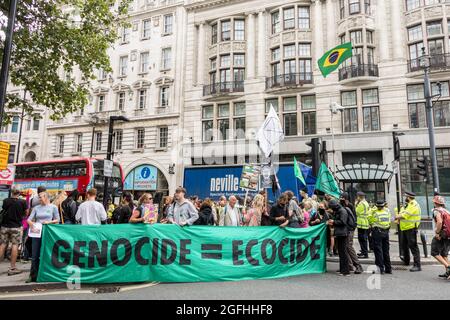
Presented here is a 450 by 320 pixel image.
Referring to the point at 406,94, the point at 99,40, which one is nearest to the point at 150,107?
the point at 99,40

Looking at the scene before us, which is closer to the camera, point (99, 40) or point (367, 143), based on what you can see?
point (99, 40)

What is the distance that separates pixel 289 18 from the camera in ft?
90.3

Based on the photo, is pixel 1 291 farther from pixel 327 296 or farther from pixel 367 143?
pixel 367 143

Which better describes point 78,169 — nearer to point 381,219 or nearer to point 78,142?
point 78,142

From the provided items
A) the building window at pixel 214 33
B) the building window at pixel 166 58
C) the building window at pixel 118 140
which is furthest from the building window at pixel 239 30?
the building window at pixel 118 140

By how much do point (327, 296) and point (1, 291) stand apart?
6.12m

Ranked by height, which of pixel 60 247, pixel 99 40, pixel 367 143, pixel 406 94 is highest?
pixel 406 94

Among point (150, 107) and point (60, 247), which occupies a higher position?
point (150, 107)

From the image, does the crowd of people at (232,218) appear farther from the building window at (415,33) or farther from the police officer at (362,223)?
the building window at (415,33)

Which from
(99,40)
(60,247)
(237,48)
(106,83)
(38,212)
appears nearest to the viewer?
(60,247)

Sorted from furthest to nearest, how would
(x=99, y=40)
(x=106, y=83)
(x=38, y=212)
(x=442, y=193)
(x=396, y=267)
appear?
(x=106, y=83), (x=442, y=193), (x=99, y=40), (x=396, y=267), (x=38, y=212)

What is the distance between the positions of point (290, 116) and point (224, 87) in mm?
6448

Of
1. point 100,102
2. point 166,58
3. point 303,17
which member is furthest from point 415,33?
point 100,102

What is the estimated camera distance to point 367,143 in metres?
23.7
